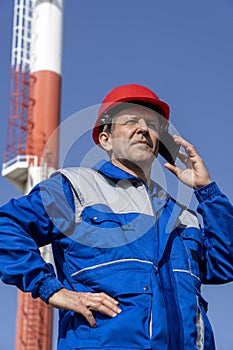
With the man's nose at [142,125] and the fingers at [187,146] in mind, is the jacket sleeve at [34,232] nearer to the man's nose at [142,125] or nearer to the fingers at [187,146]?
the man's nose at [142,125]

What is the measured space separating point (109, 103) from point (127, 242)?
44.5 inches

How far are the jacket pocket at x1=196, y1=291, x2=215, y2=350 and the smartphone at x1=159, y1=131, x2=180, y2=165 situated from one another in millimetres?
947

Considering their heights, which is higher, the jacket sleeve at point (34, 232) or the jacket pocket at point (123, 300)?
the jacket sleeve at point (34, 232)

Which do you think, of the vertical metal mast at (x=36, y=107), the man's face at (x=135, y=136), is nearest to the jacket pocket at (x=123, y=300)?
the man's face at (x=135, y=136)

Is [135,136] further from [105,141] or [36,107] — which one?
[36,107]

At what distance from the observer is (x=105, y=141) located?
4.77 metres

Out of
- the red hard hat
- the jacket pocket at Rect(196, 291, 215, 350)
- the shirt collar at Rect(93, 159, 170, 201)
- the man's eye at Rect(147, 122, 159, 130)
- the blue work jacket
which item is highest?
the red hard hat

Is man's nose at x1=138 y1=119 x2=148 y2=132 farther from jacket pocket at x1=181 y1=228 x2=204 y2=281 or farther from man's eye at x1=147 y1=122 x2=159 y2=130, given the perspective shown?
jacket pocket at x1=181 y1=228 x2=204 y2=281

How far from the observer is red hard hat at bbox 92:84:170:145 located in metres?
4.65

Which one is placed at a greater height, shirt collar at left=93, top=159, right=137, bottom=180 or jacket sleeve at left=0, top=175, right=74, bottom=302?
shirt collar at left=93, top=159, right=137, bottom=180

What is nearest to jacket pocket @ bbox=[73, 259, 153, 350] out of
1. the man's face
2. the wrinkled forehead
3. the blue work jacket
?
the blue work jacket

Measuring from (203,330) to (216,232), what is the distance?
0.58 metres

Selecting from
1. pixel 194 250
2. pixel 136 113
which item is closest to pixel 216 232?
pixel 194 250

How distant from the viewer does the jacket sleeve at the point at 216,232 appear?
169 inches
